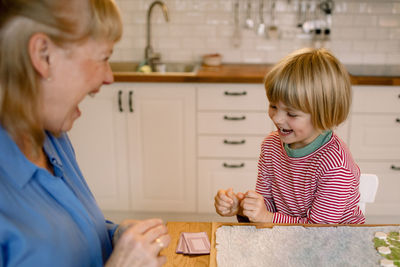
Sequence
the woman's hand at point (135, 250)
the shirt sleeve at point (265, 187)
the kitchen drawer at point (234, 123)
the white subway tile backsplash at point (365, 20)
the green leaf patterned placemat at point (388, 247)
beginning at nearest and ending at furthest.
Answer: the woman's hand at point (135, 250) < the green leaf patterned placemat at point (388, 247) < the shirt sleeve at point (265, 187) < the kitchen drawer at point (234, 123) < the white subway tile backsplash at point (365, 20)

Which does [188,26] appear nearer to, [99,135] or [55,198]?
[99,135]

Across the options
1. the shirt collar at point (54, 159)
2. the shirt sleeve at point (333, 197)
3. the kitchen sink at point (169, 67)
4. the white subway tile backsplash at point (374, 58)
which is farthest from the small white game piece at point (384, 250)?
the white subway tile backsplash at point (374, 58)

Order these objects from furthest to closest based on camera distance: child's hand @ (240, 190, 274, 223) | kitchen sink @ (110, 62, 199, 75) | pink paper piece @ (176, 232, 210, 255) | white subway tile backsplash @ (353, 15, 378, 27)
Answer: kitchen sink @ (110, 62, 199, 75) < white subway tile backsplash @ (353, 15, 378, 27) < child's hand @ (240, 190, 274, 223) < pink paper piece @ (176, 232, 210, 255)

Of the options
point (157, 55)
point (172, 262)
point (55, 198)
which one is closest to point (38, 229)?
point (55, 198)

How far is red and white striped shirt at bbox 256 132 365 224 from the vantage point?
123 cm

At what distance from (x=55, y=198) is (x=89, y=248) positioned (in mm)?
137

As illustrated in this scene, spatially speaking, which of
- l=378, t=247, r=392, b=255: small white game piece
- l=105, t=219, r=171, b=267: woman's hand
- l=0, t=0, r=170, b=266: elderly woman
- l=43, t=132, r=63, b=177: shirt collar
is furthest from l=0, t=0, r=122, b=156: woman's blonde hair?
l=378, t=247, r=392, b=255: small white game piece

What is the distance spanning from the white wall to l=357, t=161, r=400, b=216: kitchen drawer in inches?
36.2

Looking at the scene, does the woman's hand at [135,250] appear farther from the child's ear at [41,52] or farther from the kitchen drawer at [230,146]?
the kitchen drawer at [230,146]

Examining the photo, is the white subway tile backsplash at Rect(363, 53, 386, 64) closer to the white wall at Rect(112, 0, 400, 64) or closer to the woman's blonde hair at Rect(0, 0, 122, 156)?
the white wall at Rect(112, 0, 400, 64)

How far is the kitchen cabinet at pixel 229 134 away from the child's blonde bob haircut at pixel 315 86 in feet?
4.39

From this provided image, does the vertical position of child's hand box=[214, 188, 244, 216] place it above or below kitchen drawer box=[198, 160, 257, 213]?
above

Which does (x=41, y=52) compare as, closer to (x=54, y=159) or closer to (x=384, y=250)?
(x=54, y=159)

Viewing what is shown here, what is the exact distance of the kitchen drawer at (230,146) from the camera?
2.73 m
